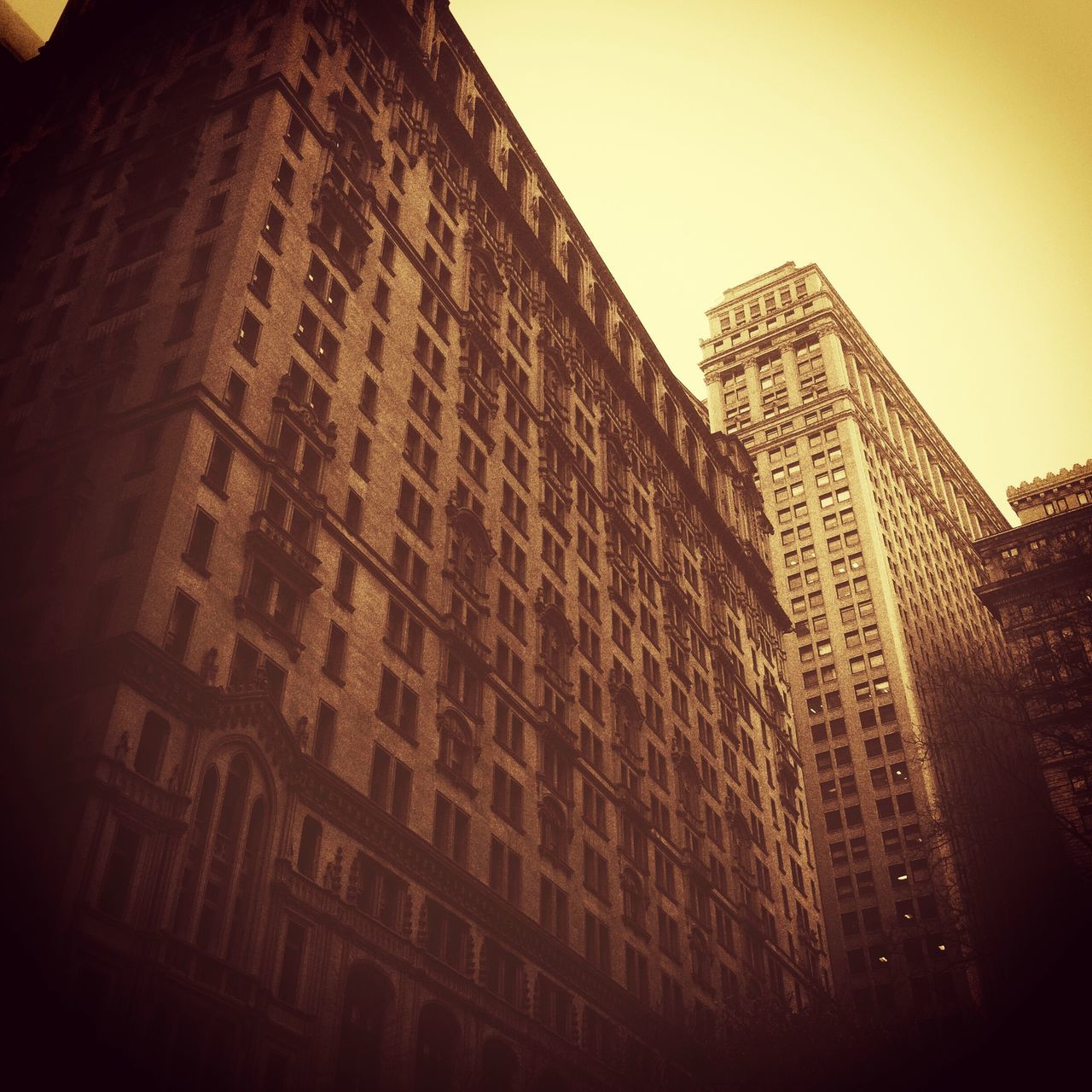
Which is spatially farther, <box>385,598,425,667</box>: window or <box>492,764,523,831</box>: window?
<box>492,764,523,831</box>: window

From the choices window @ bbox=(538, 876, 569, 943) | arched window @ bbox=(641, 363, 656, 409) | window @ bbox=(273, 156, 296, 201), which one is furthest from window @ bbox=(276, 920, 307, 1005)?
arched window @ bbox=(641, 363, 656, 409)

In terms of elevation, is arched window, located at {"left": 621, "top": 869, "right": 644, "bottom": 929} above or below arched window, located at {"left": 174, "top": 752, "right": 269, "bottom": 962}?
above

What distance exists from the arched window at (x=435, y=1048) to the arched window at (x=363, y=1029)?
1831 mm

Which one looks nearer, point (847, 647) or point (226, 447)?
point (226, 447)

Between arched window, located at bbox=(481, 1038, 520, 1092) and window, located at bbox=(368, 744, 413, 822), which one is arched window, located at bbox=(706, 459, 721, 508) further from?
arched window, located at bbox=(481, 1038, 520, 1092)

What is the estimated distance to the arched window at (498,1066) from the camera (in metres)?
47.2

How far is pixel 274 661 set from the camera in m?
44.1

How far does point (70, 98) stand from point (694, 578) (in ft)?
167

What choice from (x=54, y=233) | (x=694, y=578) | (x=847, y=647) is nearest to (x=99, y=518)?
(x=54, y=233)

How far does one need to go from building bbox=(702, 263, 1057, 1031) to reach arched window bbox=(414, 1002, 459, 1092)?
140ft

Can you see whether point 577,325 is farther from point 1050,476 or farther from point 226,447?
point 1050,476

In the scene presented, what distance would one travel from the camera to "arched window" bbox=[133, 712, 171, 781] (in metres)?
37.2

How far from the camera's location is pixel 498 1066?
48.2m

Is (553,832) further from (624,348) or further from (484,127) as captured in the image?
(624,348)
